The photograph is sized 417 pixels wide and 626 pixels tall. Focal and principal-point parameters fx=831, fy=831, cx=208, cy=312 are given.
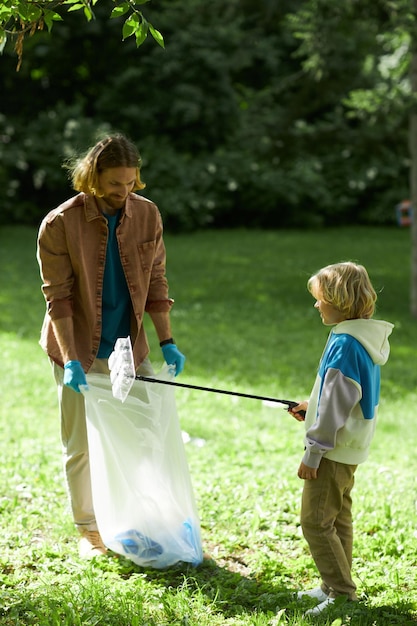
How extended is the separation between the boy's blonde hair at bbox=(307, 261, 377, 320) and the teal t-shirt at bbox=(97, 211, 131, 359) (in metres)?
0.96

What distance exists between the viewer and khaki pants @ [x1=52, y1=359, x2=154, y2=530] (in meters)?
3.54

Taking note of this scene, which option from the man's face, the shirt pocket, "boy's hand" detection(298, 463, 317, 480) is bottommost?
"boy's hand" detection(298, 463, 317, 480)

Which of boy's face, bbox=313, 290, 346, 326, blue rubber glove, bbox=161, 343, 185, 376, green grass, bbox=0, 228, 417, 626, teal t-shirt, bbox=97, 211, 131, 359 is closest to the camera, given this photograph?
boy's face, bbox=313, 290, 346, 326

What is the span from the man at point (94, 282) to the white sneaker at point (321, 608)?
3.44ft

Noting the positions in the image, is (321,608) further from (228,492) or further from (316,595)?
(228,492)

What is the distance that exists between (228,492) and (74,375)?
1.52 metres

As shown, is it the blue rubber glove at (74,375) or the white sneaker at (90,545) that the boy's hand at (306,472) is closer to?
the blue rubber glove at (74,375)

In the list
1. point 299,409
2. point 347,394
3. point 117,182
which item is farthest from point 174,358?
point 347,394

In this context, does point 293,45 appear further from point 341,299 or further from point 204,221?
point 341,299

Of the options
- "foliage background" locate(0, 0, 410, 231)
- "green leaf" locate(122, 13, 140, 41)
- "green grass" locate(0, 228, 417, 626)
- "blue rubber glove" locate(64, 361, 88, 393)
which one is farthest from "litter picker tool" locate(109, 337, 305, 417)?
"foliage background" locate(0, 0, 410, 231)

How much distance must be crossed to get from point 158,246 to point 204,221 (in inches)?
609

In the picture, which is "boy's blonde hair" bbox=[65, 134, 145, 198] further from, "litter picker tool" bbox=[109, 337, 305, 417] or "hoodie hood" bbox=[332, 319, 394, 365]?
"hoodie hood" bbox=[332, 319, 394, 365]

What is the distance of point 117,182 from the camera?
3287 mm

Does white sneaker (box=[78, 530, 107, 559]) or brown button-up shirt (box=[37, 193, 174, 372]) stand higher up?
brown button-up shirt (box=[37, 193, 174, 372])
